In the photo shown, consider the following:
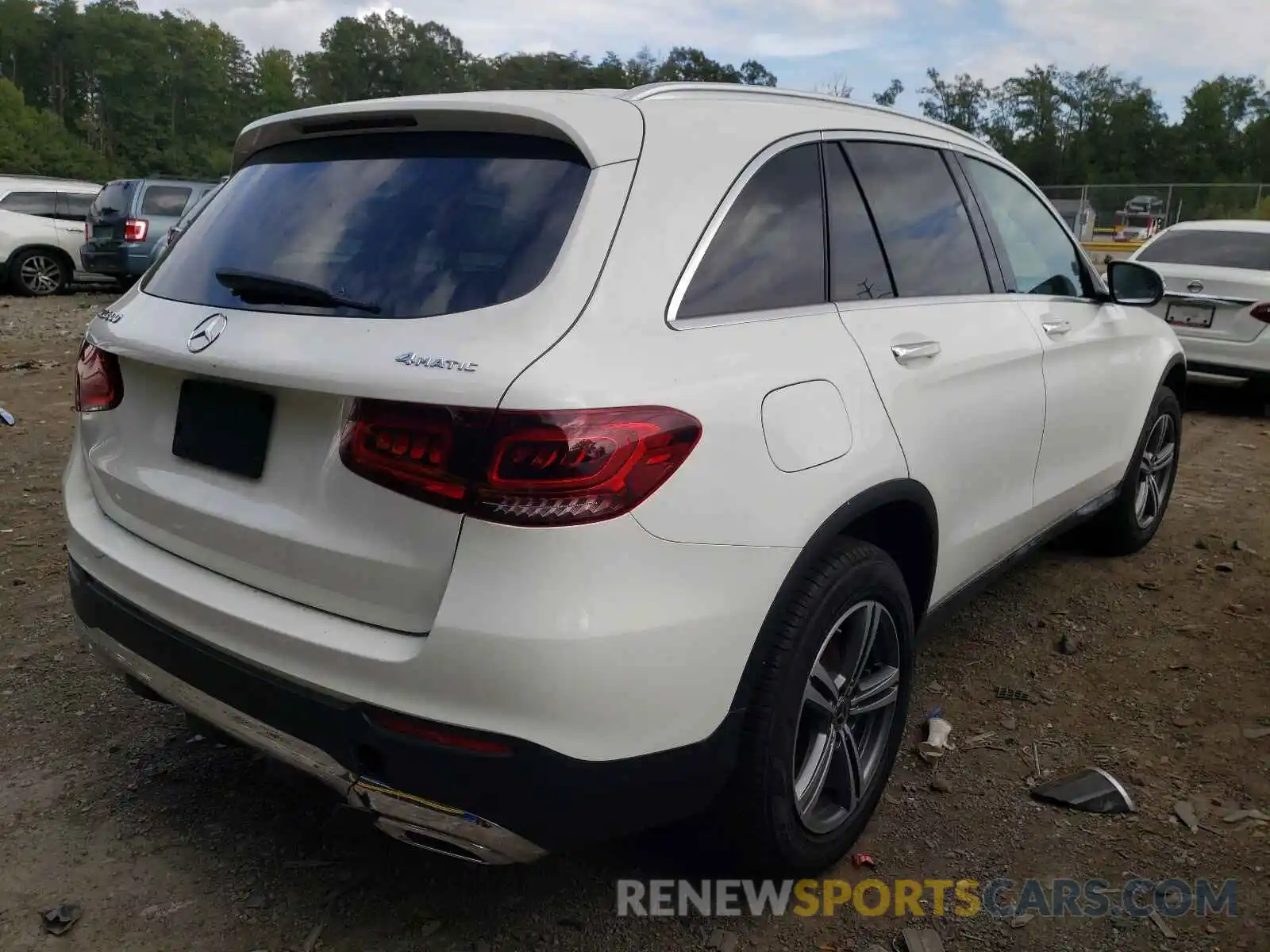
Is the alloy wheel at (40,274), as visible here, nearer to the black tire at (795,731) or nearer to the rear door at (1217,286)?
the rear door at (1217,286)

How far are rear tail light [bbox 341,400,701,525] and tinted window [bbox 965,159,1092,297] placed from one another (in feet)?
6.95

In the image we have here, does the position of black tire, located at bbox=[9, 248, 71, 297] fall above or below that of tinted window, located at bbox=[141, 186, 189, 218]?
below

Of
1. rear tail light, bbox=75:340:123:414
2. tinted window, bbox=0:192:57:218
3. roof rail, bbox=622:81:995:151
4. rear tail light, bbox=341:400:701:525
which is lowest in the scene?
tinted window, bbox=0:192:57:218

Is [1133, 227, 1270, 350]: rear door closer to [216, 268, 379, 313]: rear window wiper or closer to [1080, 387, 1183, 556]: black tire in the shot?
[1080, 387, 1183, 556]: black tire

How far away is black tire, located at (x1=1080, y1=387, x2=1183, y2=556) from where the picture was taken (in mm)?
4562

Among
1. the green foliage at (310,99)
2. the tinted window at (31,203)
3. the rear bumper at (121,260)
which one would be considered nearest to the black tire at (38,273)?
the tinted window at (31,203)

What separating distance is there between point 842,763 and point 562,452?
4.10ft

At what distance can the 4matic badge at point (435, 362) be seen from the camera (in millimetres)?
1832

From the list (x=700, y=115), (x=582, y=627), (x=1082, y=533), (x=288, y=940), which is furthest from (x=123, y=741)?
(x=1082, y=533)

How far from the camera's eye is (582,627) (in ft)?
5.90

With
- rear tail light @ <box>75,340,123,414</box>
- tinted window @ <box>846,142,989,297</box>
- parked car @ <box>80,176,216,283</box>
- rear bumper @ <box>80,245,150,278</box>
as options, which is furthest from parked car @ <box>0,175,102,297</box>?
tinted window @ <box>846,142,989,297</box>

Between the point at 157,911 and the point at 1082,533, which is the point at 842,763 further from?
the point at 1082,533

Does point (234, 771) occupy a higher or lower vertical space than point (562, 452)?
lower

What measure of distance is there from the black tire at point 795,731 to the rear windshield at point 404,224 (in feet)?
2.95
